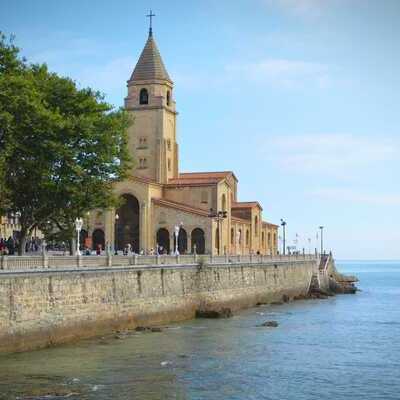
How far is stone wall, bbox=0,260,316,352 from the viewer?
1443 inches

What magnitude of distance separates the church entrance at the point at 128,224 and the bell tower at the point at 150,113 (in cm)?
680

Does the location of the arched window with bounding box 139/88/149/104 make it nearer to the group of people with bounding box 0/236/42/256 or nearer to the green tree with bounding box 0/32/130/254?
the group of people with bounding box 0/236/42/256

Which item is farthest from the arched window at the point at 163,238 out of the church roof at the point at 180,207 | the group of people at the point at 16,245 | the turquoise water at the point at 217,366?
the turquoise water at the point at 217,366

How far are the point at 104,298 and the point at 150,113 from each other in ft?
167

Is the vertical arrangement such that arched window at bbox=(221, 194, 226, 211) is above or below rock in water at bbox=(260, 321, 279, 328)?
above

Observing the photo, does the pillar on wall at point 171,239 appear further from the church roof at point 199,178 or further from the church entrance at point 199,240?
the church roof at point 199,178

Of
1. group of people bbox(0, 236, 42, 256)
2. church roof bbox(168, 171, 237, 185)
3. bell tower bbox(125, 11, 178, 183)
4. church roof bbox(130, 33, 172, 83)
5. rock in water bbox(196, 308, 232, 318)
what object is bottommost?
rock in water bbox(196, 308, 232, 318)

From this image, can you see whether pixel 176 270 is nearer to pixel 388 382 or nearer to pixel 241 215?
pixel 388 382

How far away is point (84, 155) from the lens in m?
52.0

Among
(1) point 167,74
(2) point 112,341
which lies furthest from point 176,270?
(1) point 167,74

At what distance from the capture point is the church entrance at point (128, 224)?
86312mm

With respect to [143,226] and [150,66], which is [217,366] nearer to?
[143,226]

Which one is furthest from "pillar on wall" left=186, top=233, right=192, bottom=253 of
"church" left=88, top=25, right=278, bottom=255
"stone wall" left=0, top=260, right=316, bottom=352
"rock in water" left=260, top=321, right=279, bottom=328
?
"rock in water" left=260, top=321, right=279, bottom=328

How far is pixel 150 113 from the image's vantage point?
92562 mm
